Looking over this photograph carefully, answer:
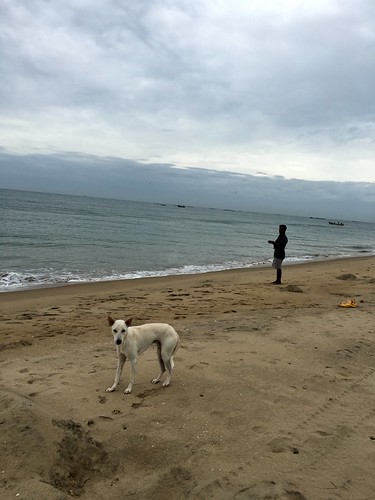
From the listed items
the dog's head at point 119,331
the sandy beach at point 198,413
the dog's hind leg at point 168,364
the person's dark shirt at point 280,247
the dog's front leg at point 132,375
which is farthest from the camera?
the person's dark shirt at point 280,247

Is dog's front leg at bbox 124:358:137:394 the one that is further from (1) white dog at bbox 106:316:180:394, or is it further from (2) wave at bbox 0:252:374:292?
(2) wave at bbox 0:252:374:292

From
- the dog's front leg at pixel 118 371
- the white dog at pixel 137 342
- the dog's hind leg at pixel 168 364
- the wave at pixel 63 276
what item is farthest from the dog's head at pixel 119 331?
the wave at pixel 63 276

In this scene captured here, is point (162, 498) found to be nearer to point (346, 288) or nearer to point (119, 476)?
point (119, 476)

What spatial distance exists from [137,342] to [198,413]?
43.1 inches

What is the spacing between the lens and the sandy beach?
3.33 m

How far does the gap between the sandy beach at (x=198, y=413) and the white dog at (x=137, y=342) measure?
260mm

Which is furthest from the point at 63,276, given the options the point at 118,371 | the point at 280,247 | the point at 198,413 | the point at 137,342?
the point at 198,413

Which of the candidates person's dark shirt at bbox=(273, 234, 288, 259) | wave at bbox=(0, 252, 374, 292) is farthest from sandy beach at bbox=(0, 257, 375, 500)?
person's dark shirt at bbox=(273, 234, 288, 259)

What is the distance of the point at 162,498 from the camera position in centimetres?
316

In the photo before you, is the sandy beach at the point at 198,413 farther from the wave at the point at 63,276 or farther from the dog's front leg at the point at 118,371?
the wave at the point at 63,276

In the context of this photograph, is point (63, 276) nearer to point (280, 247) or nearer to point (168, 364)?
point (280, 247)

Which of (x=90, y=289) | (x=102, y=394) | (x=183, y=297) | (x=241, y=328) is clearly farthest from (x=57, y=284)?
(x=102, y=394)

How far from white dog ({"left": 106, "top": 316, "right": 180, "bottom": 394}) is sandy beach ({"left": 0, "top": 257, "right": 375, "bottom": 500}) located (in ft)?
0.85

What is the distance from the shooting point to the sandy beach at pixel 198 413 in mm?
3334
